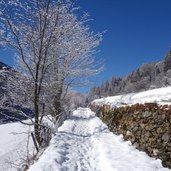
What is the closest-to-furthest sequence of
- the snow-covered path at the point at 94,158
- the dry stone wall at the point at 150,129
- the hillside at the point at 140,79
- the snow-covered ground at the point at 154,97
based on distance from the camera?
1. the snow-covered path at the point at 94,158
2. the dry stone wall at the point at 150,129
3. the snow-covered ground at the point at 154,97
4. the hillside at the point at 140,79

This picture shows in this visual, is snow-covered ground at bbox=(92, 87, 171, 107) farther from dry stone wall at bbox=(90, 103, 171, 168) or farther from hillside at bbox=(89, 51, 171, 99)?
hillside at bbox=(89, 51, 171, 99)

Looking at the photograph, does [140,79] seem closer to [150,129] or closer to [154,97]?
[154,97]

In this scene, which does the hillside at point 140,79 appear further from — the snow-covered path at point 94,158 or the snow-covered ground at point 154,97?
the snow-covered path at point 94,158

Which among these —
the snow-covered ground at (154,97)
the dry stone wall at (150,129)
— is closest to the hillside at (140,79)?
the snow-covered ground at (154,97)

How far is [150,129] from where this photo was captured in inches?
402

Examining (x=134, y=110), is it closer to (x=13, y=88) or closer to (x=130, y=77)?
(x=13, y=88)

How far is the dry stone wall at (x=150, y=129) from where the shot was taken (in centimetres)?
884

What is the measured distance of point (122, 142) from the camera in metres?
13.2

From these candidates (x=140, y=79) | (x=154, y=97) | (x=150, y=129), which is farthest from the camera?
(x=140, y=79)

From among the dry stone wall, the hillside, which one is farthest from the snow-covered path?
the hillside

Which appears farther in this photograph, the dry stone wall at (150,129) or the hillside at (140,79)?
the hillside at (140,79)

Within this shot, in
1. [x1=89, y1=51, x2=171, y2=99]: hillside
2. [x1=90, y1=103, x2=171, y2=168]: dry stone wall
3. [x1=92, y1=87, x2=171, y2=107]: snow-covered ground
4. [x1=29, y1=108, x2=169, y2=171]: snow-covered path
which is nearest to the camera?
[x1=29, y1=108, x2=169, y2=171]: snow-covered path

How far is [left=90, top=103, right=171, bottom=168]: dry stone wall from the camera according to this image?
Answer: 8844 millimetres

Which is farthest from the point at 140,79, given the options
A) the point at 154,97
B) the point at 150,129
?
the point at 150,129
